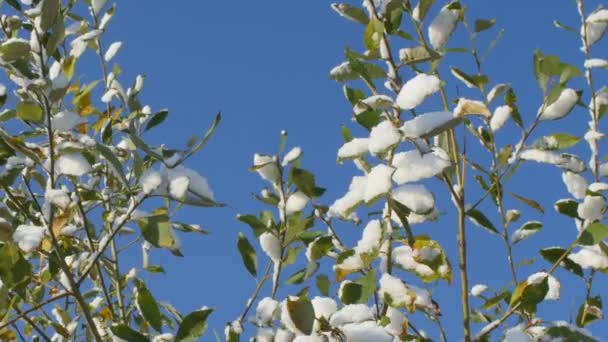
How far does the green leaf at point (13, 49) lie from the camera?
1.56 metres

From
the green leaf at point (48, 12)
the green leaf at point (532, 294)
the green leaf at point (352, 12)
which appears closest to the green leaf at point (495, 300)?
the green leaf at point (532, 294)

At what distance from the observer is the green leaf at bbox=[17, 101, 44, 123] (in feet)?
5.03

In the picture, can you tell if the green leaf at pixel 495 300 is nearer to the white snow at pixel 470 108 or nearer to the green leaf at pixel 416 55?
the white snow at pixel 470 108

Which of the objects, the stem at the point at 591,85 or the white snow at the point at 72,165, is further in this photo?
the stem at the point at 591,85

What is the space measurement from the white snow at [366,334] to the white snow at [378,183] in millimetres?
221

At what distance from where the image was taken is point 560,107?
65.5 inches

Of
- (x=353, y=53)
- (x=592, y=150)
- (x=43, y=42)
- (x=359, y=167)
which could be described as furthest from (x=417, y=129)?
(x=592, y=150)

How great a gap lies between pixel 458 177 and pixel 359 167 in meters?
0.26

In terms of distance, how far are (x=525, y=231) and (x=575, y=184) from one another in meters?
0.19

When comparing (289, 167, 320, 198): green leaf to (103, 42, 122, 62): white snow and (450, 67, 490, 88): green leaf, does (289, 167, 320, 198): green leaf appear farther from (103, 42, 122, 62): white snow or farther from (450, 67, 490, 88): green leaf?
(103, 42, 122, 62): white snow

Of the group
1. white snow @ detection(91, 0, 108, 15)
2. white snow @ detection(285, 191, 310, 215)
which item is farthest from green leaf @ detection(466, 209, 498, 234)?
white snow @ detection(91, 0, 108, 15)

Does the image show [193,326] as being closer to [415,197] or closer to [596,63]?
[415,197]

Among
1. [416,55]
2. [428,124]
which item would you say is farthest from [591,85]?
[428,124]

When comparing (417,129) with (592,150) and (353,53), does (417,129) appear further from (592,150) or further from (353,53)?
(592,150)
